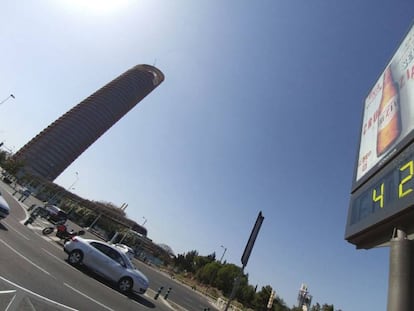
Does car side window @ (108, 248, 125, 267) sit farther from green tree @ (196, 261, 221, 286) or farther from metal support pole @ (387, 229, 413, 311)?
green tree @ (196, 261, 221, 286)

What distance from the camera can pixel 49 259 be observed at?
36.7ft

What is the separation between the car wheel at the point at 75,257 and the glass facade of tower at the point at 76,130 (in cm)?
12813

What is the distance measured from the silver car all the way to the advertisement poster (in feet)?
35.0

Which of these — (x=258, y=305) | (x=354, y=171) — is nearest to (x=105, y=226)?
(x=258, y=305)

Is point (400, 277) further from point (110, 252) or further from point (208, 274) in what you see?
point (208, 274)

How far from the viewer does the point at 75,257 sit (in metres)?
12.1

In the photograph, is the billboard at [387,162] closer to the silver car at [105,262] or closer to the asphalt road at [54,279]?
the asphalt road at [54,279]

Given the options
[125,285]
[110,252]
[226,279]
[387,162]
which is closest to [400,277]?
[387,162]

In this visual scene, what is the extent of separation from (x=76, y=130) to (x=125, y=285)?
489 feet

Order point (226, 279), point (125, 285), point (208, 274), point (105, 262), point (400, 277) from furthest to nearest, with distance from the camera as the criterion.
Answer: point (208, 274), point (226, 279), point (105, 262), point (125, 285), point (400, 277)

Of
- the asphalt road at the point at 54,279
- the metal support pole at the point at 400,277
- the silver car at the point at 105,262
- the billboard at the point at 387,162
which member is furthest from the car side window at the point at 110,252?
the metal support pole at the point at 400,277

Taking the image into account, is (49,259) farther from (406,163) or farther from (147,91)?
(147,91)

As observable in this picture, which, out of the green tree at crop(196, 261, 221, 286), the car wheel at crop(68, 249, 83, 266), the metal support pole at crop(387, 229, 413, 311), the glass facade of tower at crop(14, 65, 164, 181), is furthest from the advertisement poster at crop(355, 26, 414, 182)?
the glass facade of tower at crop(14, 65, 164, 181)

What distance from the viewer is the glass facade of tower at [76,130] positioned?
134m
